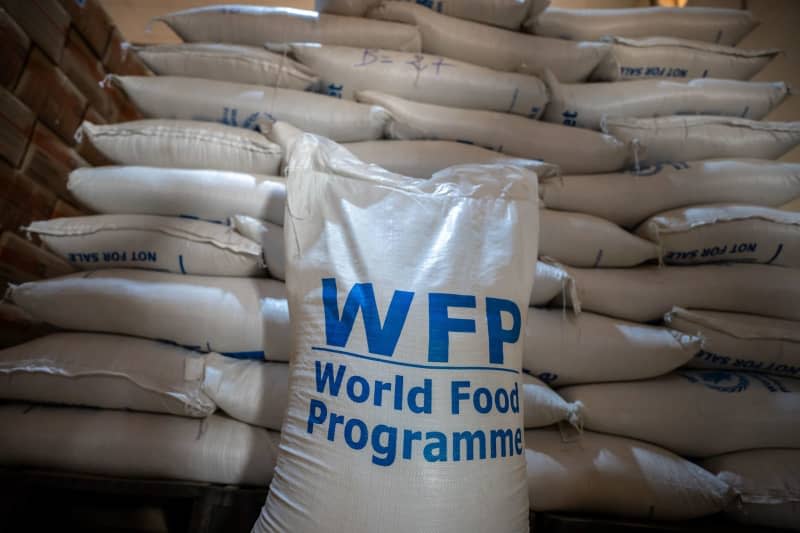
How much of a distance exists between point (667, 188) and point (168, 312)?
133 cm

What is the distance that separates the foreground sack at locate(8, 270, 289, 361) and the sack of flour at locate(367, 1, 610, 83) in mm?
949

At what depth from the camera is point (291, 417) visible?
0.58 m

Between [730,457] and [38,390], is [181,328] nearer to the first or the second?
[38,390]

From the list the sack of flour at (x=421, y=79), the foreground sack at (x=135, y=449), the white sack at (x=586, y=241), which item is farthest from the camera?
the sack of flour at (x=421, y=79)

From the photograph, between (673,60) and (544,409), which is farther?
(673,60)

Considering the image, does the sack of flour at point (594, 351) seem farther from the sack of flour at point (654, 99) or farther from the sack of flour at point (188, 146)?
the sack of flour at point (188, 146)

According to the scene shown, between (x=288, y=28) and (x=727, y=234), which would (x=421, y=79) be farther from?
(x=727, y=234)

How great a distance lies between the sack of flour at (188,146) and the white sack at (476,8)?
54 centimetres

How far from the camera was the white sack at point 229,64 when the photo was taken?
1.04 m

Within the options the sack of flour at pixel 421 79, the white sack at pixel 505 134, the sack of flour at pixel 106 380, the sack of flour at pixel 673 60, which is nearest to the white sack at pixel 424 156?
the white sack at pixel 505 134

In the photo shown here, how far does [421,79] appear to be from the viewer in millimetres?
1070

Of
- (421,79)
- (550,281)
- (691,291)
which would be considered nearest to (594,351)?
(550,281)

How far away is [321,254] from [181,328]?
0.43m

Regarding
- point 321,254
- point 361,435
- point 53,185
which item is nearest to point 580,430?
point 361,435
